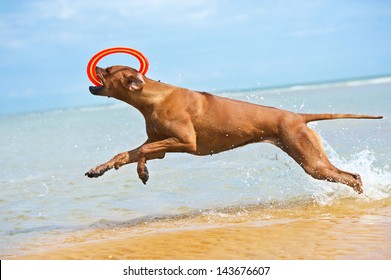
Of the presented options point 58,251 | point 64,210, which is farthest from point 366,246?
point 64,210

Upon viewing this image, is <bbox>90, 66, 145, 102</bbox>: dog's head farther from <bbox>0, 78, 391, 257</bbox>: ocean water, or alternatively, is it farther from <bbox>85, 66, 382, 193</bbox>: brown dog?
<bbox>0, 78, 391, 257</bbox>: ocean water

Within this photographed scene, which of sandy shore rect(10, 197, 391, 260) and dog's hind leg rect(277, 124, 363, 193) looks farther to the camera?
dog's hind leg rect(277, 124, 363, 193)

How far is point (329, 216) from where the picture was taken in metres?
7.74

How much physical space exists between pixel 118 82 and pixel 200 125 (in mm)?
1087

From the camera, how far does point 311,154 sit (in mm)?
8609

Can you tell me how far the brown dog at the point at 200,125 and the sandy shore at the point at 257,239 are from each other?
2.64 feet

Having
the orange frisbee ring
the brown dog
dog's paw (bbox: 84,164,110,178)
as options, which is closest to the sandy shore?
dog's paw (bbox: 84,164,110,178)

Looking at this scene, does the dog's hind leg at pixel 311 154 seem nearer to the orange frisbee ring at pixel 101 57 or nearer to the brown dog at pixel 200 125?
the brown dog at pixel 200 125

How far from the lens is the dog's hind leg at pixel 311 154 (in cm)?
855

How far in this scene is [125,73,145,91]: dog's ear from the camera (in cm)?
820

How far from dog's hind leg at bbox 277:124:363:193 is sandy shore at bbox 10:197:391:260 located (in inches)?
25.9

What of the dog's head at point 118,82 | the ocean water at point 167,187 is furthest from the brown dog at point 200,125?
the ocean water at point 167,187

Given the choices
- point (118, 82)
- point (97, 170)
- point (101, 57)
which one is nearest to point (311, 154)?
point (118, 82)
